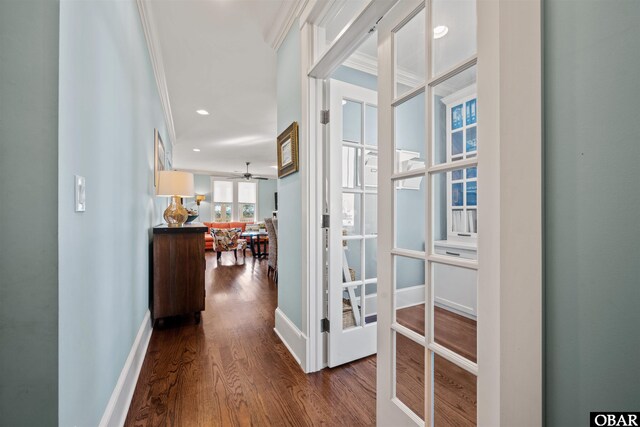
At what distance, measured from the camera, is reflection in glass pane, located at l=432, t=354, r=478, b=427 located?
871mm

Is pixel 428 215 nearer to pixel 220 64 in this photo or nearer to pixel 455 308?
pixel 455 308

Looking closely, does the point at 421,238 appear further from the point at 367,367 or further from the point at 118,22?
the point at 118,22

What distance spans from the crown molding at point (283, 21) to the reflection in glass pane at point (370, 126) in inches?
31.7

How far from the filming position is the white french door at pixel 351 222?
185 cm

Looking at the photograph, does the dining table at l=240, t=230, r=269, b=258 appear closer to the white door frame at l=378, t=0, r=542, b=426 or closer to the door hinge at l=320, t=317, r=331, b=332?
the door hinge at l=320, t=317, r=331, b=332

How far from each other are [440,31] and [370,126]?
3.37 ft

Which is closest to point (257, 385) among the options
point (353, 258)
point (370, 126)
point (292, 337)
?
point (292, 337)

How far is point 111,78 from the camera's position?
1.27 metres

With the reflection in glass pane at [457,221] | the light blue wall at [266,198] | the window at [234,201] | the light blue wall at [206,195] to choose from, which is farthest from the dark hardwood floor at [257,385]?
the light blue wall at [266,198]

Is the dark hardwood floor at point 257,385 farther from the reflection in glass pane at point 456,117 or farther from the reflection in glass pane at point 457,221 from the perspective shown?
the reflection in glass pane at point 456,117

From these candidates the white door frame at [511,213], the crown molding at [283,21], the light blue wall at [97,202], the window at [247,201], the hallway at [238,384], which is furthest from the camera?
the window at [247,201]

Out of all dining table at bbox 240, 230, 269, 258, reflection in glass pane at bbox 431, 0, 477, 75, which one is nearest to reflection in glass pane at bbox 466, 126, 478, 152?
reflection in glass pane at bbox 431, 0, 477, 75

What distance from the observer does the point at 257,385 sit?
165 centimetres

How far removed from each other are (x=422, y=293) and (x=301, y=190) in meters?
1.09
